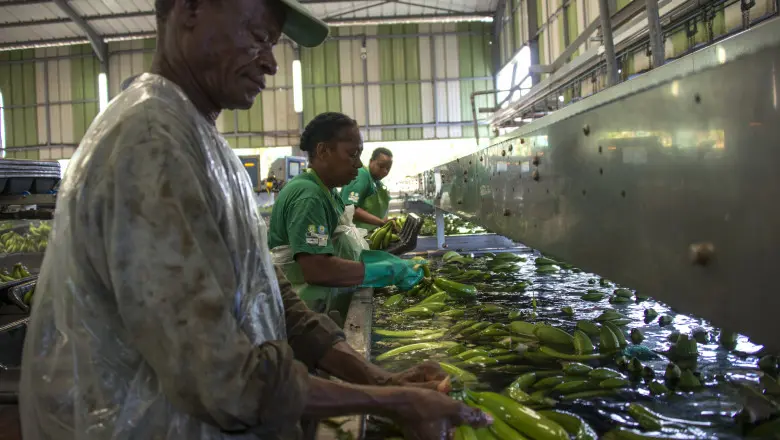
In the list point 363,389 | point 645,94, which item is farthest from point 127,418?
point 645,94

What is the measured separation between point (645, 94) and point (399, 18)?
14.8 metres

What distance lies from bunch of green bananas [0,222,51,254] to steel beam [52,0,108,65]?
10.4 meters

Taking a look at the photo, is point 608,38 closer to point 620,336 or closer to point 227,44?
point 620,336

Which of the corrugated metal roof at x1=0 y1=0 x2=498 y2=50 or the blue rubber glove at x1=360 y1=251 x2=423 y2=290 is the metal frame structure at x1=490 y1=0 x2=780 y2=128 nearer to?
the blue rubber glove at x1=360 y1=251 x2=423 y2=290

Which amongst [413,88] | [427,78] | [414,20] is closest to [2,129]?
[413,88]

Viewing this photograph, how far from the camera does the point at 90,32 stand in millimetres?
14805

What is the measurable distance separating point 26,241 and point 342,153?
4.04m

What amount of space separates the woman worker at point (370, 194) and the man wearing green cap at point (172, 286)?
4335 mm

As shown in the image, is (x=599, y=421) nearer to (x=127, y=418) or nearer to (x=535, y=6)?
(x=127, y=418)

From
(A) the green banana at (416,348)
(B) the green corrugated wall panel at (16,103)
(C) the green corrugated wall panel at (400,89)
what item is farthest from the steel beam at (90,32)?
(A) the green banana at (416,348)

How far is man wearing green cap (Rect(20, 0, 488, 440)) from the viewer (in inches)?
32.9

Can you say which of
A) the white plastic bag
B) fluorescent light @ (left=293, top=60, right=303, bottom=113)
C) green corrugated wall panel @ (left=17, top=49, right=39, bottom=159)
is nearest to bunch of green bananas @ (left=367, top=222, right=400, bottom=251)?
the white plastic bag

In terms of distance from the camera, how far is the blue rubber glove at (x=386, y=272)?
2.91 meters

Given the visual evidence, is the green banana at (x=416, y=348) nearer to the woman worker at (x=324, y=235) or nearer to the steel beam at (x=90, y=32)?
the woman worker at (x=324, y=235)
